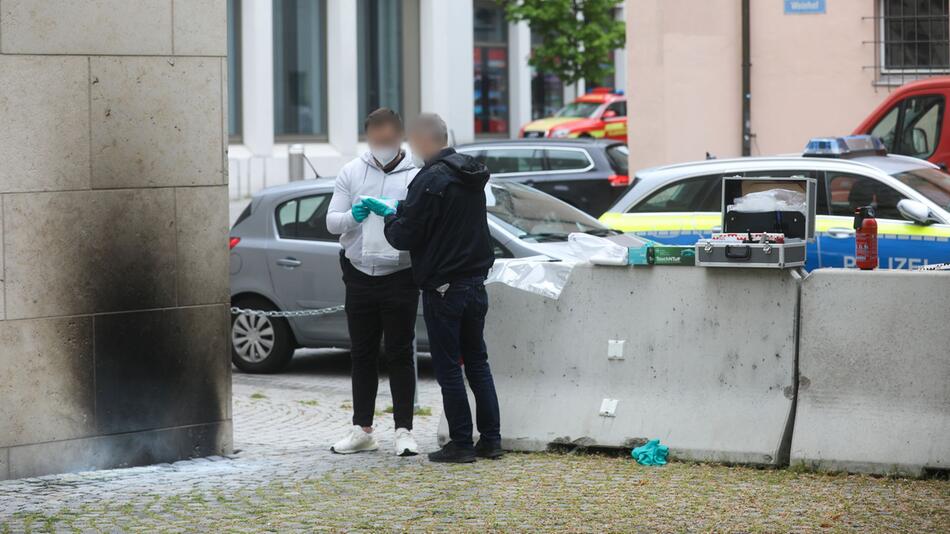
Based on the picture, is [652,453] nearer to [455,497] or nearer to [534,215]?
[455,497]

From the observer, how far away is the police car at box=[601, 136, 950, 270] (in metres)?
10.6

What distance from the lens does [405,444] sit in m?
7.79

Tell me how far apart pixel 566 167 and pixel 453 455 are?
11169 mm

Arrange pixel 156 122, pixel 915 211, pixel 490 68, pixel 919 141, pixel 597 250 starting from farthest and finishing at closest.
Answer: pixel 490 68 < pixel 919 141 < pixel 915 211 < pixel 597 250 < pixel 156 122

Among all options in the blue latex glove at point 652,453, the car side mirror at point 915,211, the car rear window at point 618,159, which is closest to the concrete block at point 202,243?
the blue latex glove at point 652,453

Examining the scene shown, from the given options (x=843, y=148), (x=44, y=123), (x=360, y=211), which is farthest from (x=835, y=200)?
(x=44, y=123)

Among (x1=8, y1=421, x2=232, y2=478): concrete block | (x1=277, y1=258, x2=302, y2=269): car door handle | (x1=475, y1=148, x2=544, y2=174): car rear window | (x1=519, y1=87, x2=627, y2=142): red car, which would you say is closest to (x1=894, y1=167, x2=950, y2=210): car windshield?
(x1=277, y1=258, x2=302, y2=269): car door handle

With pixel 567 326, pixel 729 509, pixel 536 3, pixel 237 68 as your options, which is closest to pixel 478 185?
pixel 567 326

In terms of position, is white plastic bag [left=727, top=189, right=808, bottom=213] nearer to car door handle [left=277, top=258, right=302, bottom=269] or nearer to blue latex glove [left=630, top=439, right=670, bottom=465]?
blue latex glove [left=630, top=439, right=670, bottom=465]

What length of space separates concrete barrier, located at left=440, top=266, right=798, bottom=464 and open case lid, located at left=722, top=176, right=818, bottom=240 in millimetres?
385

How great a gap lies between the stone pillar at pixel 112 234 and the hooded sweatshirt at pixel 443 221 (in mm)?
1070

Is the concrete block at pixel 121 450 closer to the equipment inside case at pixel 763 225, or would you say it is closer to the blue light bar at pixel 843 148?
the equipment inside case at pixel 763 225

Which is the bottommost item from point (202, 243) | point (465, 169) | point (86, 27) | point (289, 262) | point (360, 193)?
point (289, 262)

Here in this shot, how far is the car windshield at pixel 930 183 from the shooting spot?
11.0 meters
